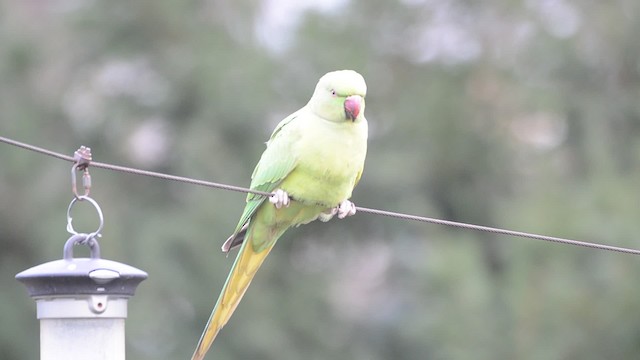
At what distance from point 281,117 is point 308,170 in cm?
573

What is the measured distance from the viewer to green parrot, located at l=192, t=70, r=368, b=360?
4.74 meters

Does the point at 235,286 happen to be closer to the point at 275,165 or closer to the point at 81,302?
the point at 275,165

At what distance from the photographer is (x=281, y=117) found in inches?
412

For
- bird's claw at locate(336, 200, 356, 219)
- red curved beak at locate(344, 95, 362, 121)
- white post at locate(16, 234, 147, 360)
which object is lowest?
white post at locate(16, 234, 147, 360)

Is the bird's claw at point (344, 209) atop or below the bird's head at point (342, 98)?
below

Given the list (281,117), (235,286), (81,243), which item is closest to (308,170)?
(235,286)

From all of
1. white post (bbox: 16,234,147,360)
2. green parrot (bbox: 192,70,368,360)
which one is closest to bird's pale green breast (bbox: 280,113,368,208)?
green parrot (bbox: 192,70,368,360)

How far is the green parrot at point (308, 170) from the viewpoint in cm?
474

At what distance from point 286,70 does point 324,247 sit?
1838mm

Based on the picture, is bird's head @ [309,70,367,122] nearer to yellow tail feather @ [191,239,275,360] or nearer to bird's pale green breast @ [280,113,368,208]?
bird's pale green breast @ [280,113,368,208]

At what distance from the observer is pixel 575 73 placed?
10.6m

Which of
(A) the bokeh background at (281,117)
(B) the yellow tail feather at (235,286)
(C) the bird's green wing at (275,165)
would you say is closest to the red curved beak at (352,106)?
(C) the bird's green wing at (275,165)

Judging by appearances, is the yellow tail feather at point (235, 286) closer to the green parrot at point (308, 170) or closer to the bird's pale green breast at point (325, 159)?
the green parrot at point (308, 170)

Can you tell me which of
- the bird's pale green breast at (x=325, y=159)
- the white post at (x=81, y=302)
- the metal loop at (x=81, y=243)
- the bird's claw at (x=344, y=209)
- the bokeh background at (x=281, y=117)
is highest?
the bokeh background at (x=281, y=117)
